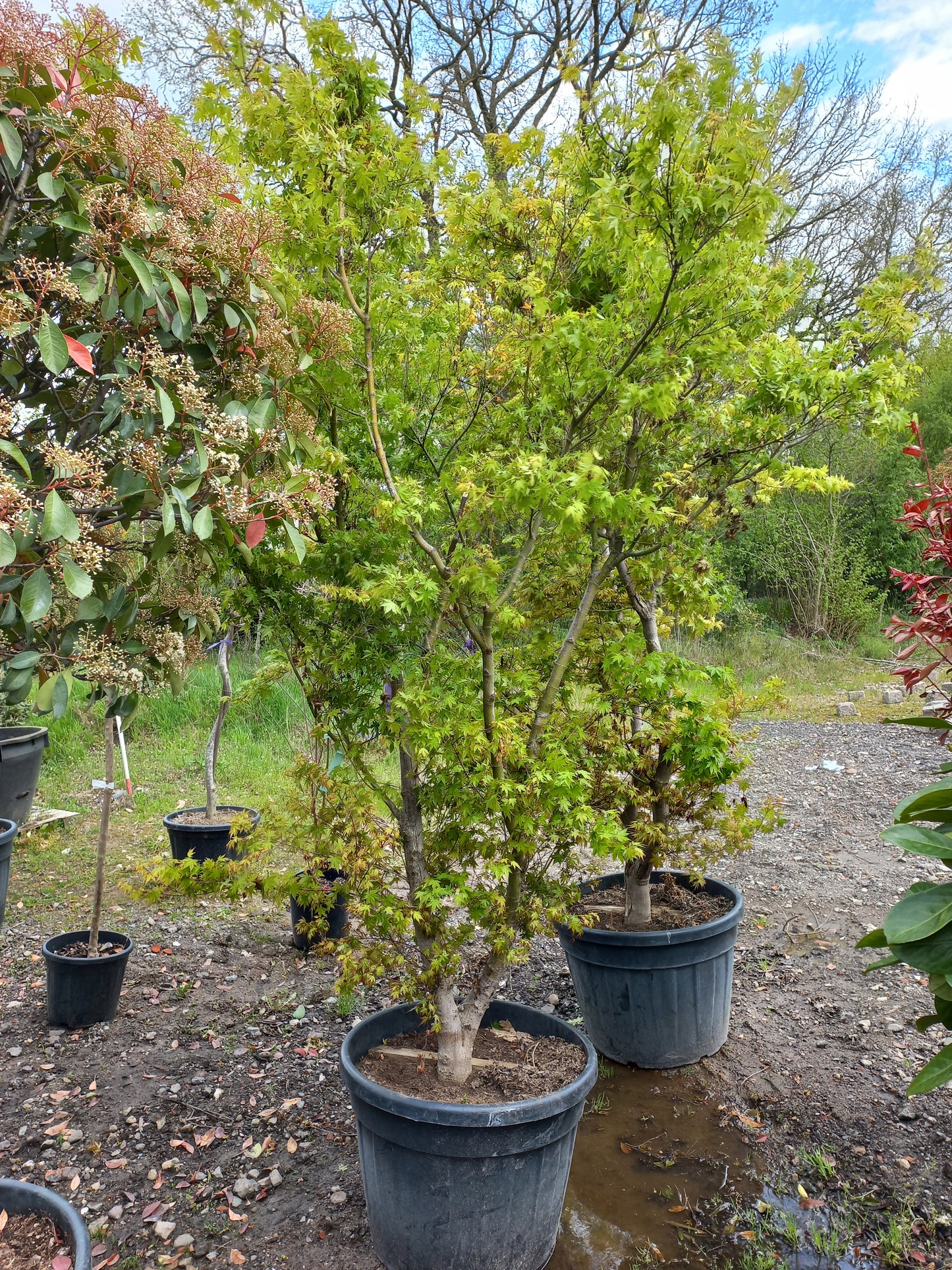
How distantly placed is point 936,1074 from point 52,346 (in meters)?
1.87

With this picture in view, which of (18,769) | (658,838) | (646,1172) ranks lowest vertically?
(646,1172)

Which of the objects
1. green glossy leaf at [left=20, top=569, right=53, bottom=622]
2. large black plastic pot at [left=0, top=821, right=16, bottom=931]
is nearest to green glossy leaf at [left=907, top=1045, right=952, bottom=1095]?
green glossy leaf at [left=20, top=569, right=53, bottom=622]

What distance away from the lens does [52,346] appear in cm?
125

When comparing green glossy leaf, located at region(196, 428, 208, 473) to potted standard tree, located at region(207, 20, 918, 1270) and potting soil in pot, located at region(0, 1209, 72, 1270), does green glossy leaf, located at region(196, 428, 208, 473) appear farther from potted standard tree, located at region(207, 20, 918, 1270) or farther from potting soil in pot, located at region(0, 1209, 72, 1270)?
potting soil in pot, located at region(0, 1209, 72, 1270)

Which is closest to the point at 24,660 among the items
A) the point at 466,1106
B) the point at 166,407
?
the point at 166,407

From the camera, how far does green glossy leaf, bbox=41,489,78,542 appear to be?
3.85 feet

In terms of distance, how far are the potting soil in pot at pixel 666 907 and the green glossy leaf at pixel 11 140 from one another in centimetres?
267

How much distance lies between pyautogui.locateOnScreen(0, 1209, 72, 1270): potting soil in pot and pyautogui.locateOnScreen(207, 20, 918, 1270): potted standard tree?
73 cm

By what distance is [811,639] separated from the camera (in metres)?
11.6

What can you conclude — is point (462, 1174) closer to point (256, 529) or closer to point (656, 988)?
point (656, 988)

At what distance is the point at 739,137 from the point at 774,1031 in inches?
118

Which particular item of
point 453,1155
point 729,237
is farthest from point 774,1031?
point 729,237

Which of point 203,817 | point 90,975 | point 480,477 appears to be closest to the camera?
point 480,477

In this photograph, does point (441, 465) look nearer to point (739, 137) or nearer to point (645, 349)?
point (645, 349)
